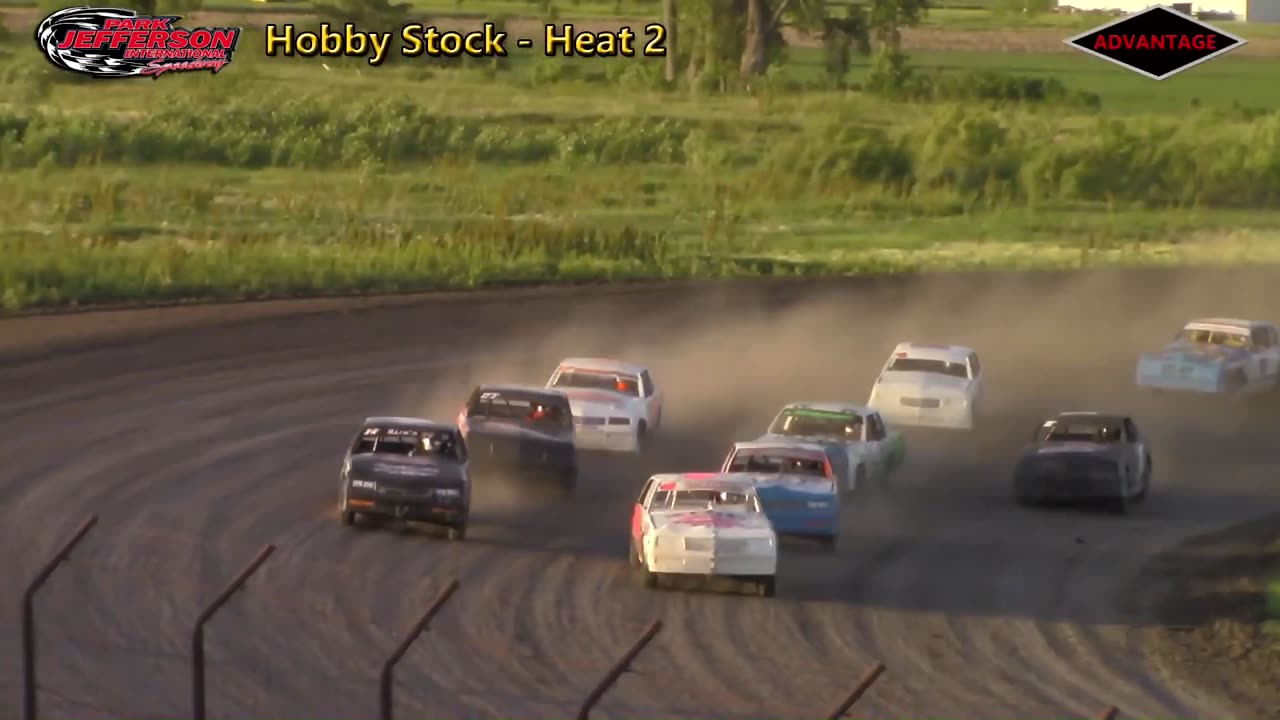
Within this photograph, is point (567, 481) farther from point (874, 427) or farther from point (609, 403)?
point (874, 427)

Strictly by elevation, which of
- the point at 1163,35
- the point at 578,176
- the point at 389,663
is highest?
the point at 1163,35

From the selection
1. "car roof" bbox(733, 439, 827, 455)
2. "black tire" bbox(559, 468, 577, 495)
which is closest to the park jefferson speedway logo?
"black tire" bbox(559, 468, 577, 495)

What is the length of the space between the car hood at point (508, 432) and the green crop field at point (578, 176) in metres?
19.9

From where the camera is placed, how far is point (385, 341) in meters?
48.9

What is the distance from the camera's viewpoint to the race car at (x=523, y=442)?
32.7 metres

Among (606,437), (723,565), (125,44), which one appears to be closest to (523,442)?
(606,437)

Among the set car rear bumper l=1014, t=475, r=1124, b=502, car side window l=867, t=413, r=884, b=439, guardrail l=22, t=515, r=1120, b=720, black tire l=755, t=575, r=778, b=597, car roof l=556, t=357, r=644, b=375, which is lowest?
car rear bumper l=1014, t=475, r=1124, b=502

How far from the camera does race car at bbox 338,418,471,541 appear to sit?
2867 centimetres

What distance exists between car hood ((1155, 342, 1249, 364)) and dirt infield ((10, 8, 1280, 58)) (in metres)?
62.7

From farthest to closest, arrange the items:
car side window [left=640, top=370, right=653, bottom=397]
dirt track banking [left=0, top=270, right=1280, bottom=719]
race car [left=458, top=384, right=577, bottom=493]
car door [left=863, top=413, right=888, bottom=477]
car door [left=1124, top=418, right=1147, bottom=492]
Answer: car side window [left=640, top=370, right=653, bottom=397]
car door [left=863, top=413, right=888, bottom=477]
car door [left=1124, top=418, right=1147, bottom=492]
race car [left=458, top=384, right=577, bottom=493]
dirt track banking [left=0, top=270, right=1280, bottom=719]

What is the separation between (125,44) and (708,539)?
62702mm

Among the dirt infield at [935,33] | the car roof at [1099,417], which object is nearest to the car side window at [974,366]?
the car roof at [1099,417]

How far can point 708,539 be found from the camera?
2612 cm

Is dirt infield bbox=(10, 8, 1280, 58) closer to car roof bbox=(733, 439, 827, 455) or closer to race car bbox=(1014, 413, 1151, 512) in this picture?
race car bbox=(1014, 413, 1151, 512)
